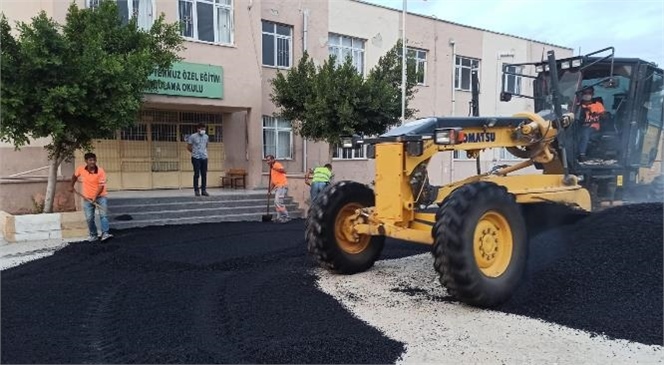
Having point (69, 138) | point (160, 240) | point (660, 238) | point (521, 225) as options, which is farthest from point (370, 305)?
point (69, 138)

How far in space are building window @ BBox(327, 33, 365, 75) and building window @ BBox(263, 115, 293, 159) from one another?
10.1ft

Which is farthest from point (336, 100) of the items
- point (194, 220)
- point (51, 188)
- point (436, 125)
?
point (436, 125)

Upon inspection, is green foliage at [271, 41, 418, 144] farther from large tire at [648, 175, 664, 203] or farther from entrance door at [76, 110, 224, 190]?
large tire at [648, 175, 664, 203]

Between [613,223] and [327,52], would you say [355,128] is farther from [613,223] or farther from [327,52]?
[613,223]

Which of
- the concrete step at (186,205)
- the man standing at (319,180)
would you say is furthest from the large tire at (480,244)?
the concrete step at (186,205)

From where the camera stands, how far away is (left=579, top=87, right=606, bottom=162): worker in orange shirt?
7.71 metres

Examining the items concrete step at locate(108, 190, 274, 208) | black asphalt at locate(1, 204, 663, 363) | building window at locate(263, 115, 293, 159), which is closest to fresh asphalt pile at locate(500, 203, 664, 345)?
black asphalt at locate(1, 204, 663, 363)

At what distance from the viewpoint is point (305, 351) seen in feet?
13.4

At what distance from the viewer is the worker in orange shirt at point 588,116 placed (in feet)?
25.3

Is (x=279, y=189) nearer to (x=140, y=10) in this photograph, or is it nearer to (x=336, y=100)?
(x=336, y=100)

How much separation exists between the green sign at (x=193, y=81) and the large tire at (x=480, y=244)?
32.2 ft

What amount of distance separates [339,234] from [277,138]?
35.8 feet

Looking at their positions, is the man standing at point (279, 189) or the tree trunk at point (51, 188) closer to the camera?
the tree trunk at point (51, 188)

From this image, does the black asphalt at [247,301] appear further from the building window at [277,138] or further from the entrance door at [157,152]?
the building window at [277,138]
